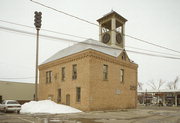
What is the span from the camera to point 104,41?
34.7m

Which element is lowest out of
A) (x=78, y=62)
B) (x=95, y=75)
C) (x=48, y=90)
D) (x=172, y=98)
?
(x=172, y=98)

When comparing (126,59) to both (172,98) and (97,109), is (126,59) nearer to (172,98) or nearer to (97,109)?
(97,109)

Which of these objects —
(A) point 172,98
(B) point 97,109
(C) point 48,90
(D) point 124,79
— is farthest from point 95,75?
(A) point 172,98

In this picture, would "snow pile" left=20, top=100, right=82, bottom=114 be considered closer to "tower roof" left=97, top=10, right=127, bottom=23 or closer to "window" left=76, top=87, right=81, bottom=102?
"window" left=76, top=87, right=81, bottom=102

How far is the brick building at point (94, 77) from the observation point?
24484mm

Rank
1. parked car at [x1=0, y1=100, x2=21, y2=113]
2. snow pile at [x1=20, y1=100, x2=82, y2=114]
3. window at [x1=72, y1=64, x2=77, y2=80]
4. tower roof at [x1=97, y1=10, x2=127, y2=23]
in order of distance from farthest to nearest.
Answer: tower roof at [x1=97, y1=10, x2=127, y2=23] → window at [x1=72, y1=64, x2=77, y2=80] → snow pile at [x1=20, y1=100, x2=82, y2=114] → parked car at [x1=0, y1=100, x2=21, y2=113]

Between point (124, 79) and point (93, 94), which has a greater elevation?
point (124, 79)

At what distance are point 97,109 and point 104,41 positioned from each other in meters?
14.3

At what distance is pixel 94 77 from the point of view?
2455 cm

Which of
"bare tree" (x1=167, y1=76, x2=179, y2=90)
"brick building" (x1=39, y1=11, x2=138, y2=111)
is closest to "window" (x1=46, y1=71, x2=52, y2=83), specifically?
"brick building" (x1=39, y1=11, x2=138, y2=111)

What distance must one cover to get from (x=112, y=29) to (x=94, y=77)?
37.5 feet

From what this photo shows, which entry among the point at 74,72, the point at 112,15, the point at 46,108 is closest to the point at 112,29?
the point at 112,15

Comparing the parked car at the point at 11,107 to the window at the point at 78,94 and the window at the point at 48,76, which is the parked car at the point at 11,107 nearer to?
the window at the point at 78,94

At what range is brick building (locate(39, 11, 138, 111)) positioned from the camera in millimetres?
24484
